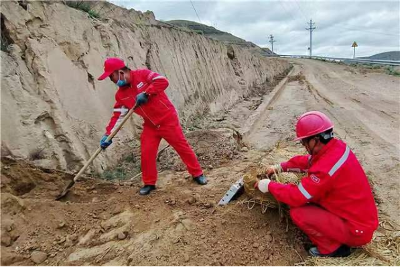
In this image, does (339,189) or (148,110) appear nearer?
(339,189)

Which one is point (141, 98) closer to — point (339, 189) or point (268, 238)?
point (268, 238)

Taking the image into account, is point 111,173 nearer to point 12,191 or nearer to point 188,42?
point 12,191

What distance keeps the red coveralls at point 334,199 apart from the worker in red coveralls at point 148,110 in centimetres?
187

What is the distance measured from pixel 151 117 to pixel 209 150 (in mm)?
1767

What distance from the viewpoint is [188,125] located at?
8.27 m

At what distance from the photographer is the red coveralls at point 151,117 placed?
461 centimetres

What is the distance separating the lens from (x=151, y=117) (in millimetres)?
4645

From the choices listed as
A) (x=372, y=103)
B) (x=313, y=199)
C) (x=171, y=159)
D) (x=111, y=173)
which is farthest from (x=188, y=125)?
(x=372, y=103)

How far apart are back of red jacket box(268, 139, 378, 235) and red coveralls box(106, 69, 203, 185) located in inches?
77.7

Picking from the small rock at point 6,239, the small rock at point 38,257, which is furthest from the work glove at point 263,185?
the small rock at point 6,239

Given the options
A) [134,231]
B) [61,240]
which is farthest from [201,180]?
[61,240]

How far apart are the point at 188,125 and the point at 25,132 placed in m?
4.31

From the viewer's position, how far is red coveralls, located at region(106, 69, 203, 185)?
15.1 feet

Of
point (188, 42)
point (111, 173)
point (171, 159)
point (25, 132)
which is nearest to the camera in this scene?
point (25, 132)
